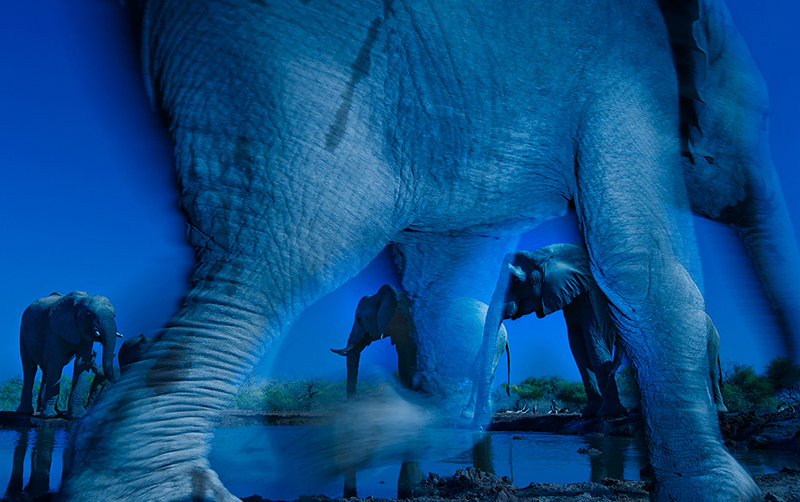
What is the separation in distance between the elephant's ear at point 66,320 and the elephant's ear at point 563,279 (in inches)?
243

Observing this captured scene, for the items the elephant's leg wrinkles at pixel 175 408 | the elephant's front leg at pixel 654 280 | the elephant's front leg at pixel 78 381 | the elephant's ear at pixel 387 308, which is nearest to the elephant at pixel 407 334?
the elephant's ear at pixel 387 308

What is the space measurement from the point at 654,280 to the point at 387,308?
4.68m

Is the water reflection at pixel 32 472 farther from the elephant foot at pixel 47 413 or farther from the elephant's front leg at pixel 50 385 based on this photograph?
the elephant foot at pixel 47 413

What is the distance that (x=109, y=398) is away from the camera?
1.22m

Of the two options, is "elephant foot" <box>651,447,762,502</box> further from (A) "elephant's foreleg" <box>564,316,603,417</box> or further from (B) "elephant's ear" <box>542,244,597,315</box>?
(A) "elephant's foreleg" <box>564,316,603,417</box>

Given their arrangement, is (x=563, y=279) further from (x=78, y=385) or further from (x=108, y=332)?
(x=78, y=385)

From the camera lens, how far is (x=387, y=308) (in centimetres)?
628

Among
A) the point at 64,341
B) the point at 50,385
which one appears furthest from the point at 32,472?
the point at 50,385

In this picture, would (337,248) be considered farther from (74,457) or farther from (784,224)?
(784,224)

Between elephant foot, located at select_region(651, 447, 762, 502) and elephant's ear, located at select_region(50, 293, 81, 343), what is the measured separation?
24.6ft

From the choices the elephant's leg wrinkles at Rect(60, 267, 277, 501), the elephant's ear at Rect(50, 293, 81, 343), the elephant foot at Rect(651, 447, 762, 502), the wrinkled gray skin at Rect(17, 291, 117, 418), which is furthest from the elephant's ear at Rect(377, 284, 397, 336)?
the elephant's leg wrinkles at Rect(60, 267, 277, 501)

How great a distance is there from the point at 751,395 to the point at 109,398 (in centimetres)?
1165

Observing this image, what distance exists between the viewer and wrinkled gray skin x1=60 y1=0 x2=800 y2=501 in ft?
4.28

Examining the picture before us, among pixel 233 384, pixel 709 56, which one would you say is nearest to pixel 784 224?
pixel 709 56
